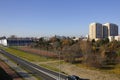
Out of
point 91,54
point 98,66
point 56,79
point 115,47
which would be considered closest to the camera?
point 56,79

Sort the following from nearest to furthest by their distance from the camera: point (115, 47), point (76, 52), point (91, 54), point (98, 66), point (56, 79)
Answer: point (56, 79), point (98, 66), point (91, 54), point (76, 52), point (115, 47)

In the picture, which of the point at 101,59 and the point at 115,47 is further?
the point at 115,47

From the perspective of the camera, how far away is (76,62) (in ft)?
271

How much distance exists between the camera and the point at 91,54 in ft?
262

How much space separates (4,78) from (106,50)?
4750 cm

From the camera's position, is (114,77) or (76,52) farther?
(76,52)

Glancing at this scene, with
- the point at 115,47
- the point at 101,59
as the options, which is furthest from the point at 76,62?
the point at 115,47

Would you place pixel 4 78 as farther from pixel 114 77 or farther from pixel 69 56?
pixel 69 56

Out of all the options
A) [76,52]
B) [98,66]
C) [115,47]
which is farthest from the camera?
[115,47]

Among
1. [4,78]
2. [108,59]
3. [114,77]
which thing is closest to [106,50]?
[108,59]

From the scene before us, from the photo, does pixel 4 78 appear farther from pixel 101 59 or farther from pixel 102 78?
pixel 101 59

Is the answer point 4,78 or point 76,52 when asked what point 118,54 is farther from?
point 4,78

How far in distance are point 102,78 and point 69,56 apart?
31.4 meters

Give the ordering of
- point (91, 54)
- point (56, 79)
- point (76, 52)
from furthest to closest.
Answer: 1. point (76, 52)
2. point (91, 54)
3. point (56, 79)
